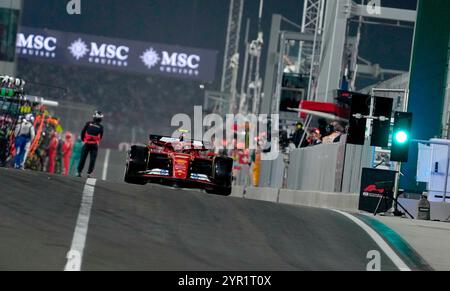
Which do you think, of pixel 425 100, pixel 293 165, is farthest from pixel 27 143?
pixel 425 100

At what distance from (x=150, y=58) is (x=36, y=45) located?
21.5ft

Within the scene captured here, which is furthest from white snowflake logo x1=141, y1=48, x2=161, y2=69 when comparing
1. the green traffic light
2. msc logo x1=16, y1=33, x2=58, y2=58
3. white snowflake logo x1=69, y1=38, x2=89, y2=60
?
the green traffic light

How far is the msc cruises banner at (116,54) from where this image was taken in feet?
208

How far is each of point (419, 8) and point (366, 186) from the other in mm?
7147

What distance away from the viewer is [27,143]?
100 feet

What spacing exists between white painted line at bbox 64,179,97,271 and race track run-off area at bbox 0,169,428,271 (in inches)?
0.4

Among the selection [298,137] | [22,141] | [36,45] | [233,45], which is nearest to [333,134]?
[298,137]

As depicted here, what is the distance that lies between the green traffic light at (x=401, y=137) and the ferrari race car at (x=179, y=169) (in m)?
3.66

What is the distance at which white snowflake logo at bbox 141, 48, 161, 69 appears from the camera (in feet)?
213

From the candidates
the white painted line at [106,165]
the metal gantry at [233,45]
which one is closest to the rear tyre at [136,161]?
the white painted line at [106,165]

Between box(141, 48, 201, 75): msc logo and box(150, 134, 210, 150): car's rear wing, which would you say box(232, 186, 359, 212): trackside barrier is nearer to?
box(150, 134, 210, 150): car's rear wing
